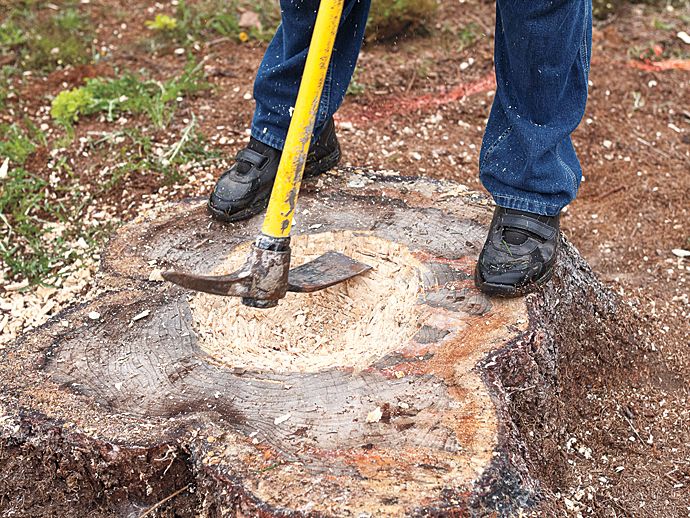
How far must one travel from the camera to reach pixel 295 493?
1.63 m

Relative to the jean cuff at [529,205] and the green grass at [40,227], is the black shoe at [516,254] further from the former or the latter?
the green grass at [40,227]

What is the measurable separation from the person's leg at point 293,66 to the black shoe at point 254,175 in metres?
0.06

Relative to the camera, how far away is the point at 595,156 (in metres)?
3.88

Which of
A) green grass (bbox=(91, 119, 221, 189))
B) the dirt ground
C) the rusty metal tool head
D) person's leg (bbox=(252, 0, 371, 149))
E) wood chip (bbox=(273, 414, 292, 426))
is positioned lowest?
the dirt ground

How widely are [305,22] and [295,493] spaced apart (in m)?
1.56

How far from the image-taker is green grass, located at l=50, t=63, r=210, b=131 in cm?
379

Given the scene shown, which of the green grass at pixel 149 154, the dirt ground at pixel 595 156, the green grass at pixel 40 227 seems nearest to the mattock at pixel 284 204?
the dirt ground at pixel 595 156

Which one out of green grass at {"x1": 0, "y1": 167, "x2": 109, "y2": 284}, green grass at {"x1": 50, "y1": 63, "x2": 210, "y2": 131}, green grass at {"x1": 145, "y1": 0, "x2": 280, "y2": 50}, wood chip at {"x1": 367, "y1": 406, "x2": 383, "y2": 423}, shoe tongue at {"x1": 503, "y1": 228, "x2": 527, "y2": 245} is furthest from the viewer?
green grass at {"x1": 145, "y1": 0, "x2": 280, "y2": 50}

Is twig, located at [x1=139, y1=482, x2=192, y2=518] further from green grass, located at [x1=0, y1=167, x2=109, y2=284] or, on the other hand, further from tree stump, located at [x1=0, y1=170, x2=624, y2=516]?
green grass, located at [x1=0, y1=167, x2=109, y2=284]

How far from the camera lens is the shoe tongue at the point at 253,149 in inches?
107

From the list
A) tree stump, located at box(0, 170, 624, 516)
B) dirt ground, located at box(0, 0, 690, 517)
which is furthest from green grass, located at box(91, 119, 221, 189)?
tree stump, located at box(0, 170, 624, 516)

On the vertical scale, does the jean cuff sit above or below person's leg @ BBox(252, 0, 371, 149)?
below

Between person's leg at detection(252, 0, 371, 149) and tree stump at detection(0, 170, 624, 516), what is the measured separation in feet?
1.39

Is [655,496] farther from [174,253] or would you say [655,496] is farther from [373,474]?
[174,253]
